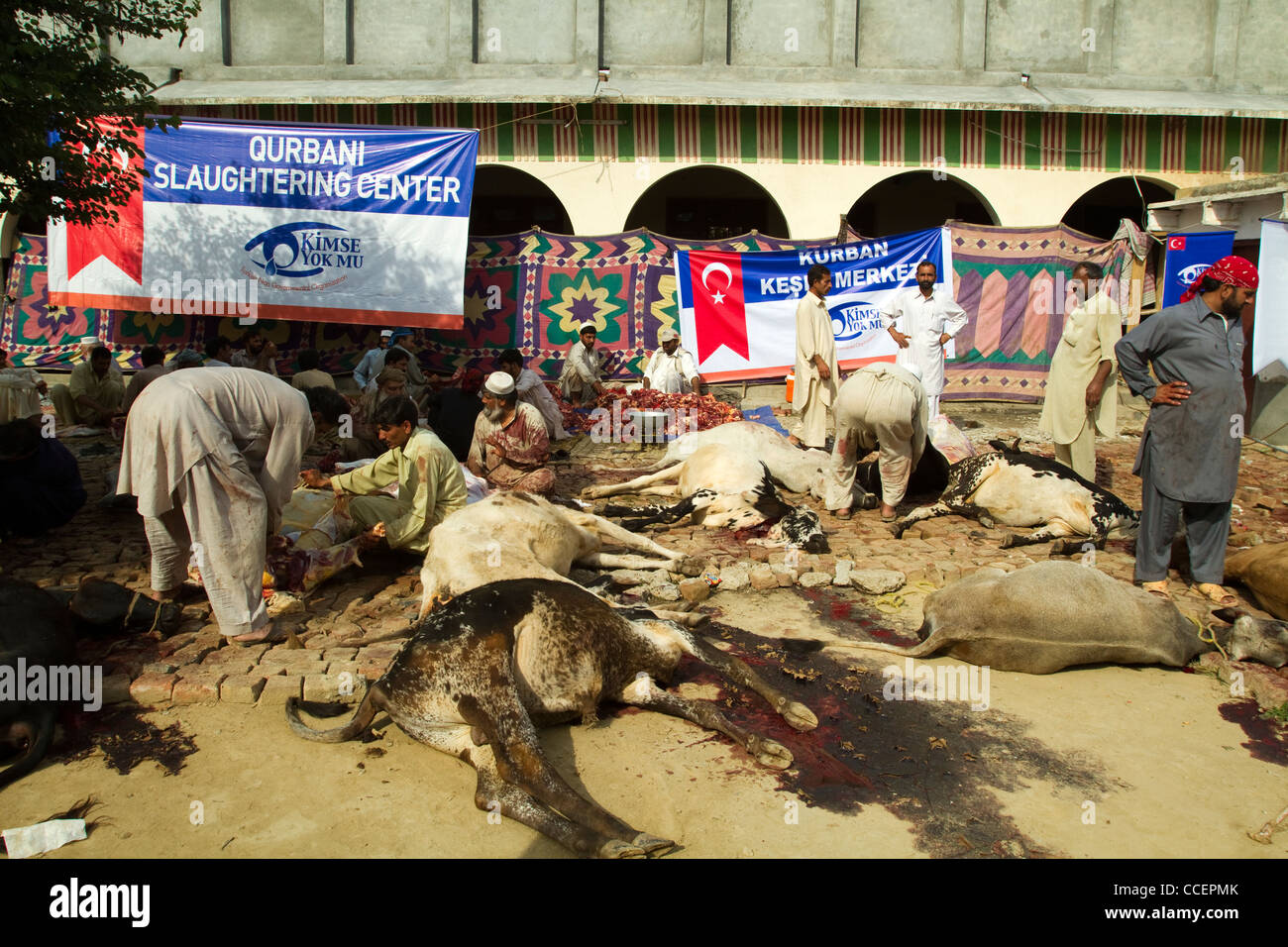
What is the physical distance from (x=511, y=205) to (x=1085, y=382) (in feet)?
40.2

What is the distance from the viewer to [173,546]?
17.1 ft

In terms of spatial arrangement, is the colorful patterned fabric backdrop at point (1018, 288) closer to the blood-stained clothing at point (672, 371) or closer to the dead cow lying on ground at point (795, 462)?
the blood-stained clothing at point (672, 371)

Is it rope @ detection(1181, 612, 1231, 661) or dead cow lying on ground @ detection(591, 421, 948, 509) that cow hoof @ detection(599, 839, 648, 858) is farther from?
dead cow lying on ground @ detection(591, 421, 948, 509)

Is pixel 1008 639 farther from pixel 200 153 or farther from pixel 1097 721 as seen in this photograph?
pixel 200 153

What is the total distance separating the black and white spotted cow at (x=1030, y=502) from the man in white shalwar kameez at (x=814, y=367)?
6.20 ft

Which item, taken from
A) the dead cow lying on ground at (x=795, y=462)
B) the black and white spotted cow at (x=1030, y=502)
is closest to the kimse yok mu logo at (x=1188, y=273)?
the dead cow lying on ground at (x=795, y=462)

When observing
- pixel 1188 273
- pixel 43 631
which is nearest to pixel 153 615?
pixel 43 631

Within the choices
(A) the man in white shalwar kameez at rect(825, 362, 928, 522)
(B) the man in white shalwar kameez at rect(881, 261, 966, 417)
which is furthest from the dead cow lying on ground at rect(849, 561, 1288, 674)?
(B) the man in white shalwar kameez at rect(881, 261, 966, 417)

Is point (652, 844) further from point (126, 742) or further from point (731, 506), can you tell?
point (731, 506)

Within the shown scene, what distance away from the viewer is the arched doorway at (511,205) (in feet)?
55.6

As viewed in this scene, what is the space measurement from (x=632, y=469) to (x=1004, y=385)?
586cm

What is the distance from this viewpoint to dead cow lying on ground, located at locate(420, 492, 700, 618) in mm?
4957

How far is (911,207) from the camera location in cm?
1756

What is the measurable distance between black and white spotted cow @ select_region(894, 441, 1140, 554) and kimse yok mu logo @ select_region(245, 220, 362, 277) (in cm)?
787
